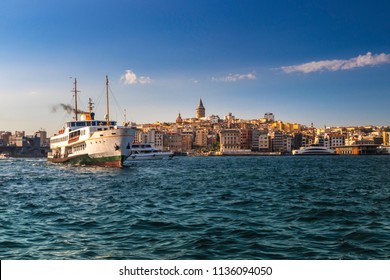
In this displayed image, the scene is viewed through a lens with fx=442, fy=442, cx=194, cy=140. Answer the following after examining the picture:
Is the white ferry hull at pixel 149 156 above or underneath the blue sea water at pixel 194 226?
underneath

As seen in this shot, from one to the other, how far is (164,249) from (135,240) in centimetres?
92

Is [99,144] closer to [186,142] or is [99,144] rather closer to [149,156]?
[149,156]

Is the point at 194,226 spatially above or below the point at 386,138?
below

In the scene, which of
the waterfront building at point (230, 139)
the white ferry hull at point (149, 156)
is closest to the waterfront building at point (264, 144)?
the waterfront building at point (230, 139)

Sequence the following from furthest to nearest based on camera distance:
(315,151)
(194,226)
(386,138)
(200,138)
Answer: (200,138), (386,138), (315,151), (194,226)

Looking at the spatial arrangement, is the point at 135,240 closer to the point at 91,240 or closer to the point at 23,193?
the point at 91,240

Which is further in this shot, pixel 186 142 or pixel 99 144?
pixel 186 142

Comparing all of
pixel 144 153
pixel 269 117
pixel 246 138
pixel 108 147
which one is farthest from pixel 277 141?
pixel 108 147

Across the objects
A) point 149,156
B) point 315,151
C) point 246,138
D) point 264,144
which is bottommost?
point 315,151

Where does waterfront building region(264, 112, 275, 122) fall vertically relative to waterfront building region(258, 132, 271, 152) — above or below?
above

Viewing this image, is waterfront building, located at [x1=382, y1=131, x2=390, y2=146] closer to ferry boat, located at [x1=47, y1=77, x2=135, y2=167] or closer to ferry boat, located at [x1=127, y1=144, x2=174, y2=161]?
ferry boat, located at [x1=127, y1=144, x2=174, y2=161]

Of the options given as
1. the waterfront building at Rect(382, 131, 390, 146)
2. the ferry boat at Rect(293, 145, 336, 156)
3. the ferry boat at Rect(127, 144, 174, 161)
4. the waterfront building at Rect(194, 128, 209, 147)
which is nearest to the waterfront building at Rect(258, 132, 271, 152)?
the ferry boat at Rect(293, 145, 336, 156)

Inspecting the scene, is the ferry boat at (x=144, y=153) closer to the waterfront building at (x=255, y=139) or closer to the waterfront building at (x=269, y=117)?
the waterfront building at (x=255, y=139)

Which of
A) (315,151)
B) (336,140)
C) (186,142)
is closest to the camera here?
(315,151)
